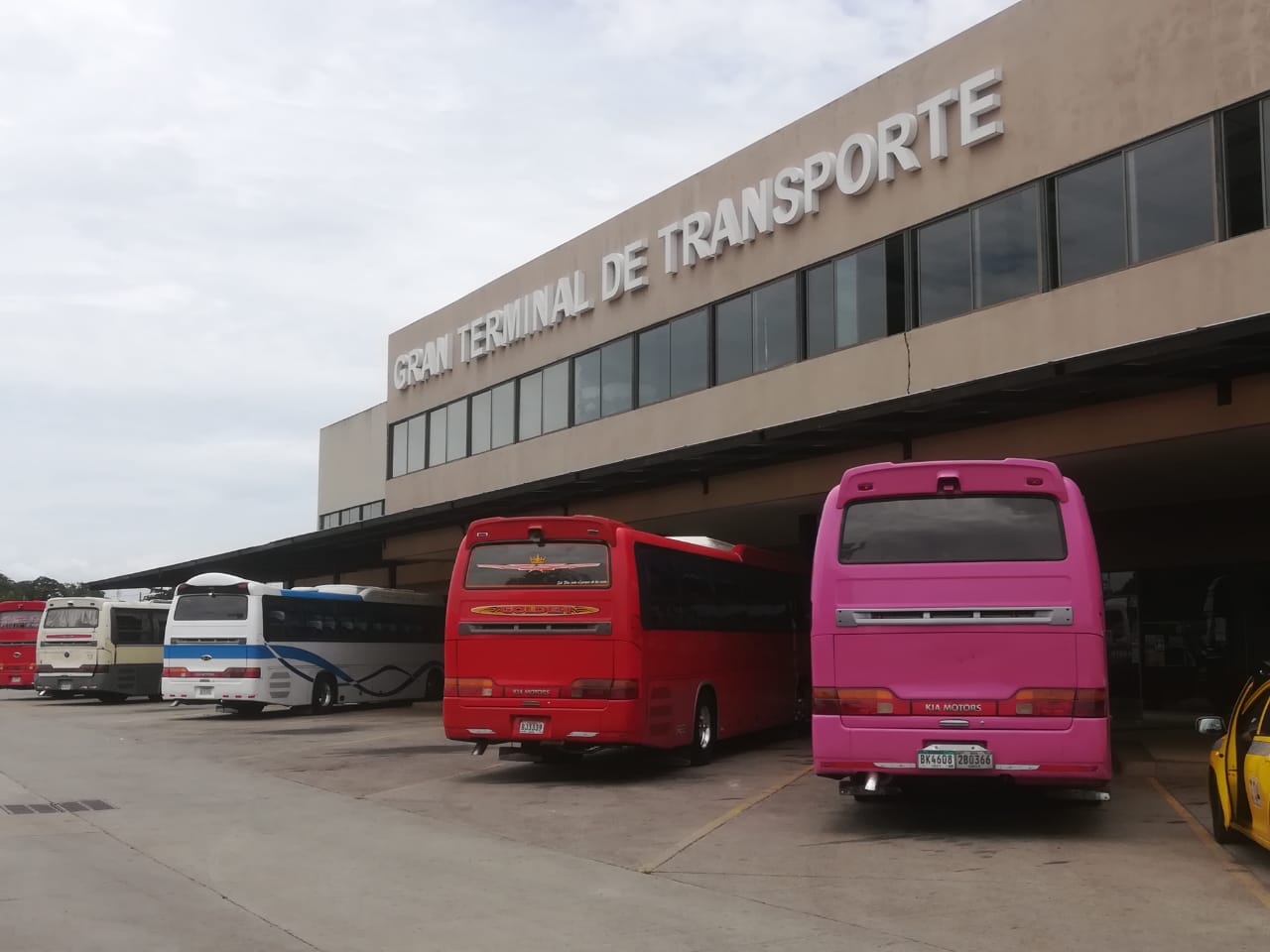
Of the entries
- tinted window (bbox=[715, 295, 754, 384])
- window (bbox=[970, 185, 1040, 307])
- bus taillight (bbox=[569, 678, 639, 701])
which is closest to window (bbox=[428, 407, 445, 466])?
tinted window (bbox=[715, 295, 754, 384])

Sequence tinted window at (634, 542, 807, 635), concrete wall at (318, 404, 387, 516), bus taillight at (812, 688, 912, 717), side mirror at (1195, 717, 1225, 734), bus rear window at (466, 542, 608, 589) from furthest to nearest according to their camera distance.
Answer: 1. concrete wall at (318, 404, 387, 516)
2. tinted window at (634, 542, 807, 635)
3. bus rear window at (466, 542, 608, 589)
4. bus taillight at (812, 688, 912, 717)
5. side mirror at (1195, 717, 1225, 734)

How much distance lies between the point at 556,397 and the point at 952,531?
2349cm

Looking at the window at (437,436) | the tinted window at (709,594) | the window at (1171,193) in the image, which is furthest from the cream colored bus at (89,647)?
the window at (1171,193)

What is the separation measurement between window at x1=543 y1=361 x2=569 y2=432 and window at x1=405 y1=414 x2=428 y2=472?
7587 mm

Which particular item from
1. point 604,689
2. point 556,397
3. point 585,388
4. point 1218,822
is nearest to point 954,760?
point 1218,822

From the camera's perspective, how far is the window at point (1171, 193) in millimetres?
18438

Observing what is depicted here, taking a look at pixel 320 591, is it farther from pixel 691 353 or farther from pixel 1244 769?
pixel 1244 769

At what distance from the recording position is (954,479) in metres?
11.9

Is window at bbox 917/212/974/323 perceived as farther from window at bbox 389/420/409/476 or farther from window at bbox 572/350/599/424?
window at bbox 389/420/409/476

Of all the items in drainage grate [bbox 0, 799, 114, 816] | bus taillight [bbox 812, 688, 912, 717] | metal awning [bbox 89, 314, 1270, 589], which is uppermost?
metal awning [bbox 89, 314, 1270, 589]

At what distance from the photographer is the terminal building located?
1780 centimetres

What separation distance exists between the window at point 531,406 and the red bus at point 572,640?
1783 centimetres

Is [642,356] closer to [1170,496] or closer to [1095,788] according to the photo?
[1170,496]

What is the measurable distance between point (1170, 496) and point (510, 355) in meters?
19.2
